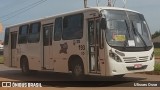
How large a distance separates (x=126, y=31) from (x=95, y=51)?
140 centimetres

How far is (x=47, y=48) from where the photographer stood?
18.8 m

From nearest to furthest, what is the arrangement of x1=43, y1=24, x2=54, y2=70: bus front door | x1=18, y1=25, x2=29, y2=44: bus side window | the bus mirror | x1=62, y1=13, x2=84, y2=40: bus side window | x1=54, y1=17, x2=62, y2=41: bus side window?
1. the bus mirror
2. x1=62, y1=13, x2=84, y2=40: bus side window
3. x1=54, y1=17, x2=62, y2=41: bus side window
4. x1=43, y1=24, x2=54, y2=70: bus front door
5. x1=18, y1=25, x2=29, y2=44: bus side window

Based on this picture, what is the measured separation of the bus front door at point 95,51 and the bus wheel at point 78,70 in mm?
748

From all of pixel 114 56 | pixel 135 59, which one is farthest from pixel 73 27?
pixel 135 59

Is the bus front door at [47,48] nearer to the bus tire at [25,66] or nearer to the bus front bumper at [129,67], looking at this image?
the bus tire at [25,66]

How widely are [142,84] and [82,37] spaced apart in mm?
3058

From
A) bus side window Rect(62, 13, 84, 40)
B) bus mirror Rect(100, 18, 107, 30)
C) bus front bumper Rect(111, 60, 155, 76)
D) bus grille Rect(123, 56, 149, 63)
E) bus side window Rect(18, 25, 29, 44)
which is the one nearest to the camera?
bus front bumper Rect(111, 60, 155, 76)

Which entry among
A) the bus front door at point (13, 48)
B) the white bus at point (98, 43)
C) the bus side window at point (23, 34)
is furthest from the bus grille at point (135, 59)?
the bus front door at point (13, 48)

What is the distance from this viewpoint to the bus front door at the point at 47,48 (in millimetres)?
18406

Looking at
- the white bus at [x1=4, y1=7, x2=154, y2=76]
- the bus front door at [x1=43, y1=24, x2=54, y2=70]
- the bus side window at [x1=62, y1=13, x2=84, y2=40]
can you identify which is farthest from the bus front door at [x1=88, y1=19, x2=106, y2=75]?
the bus front door at [x1=43, y1=24, x2=54, y2=70]

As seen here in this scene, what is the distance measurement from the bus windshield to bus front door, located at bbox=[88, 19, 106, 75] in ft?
1.59

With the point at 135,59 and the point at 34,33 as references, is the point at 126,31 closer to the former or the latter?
the point at 135,59

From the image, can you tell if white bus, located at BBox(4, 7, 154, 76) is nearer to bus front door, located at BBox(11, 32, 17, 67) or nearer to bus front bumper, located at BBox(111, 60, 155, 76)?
bus front bumper, located at BBox(111, 60, 155, 76)

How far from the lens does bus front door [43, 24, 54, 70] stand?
725 inches
